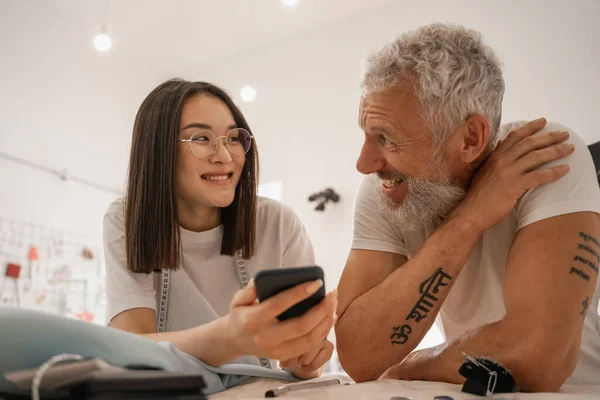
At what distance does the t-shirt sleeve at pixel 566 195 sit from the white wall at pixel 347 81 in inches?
83.8

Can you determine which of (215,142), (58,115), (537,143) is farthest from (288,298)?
(58,115)

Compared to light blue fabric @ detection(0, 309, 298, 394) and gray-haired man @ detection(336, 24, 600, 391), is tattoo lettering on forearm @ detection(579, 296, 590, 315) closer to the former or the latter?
gray-haired man @ detection(336, 24, 600, 391)

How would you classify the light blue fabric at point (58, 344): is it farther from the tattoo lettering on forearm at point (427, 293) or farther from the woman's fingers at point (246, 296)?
the tattoo lettering on forearm at point (427, 293)

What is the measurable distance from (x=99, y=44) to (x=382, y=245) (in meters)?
2.66

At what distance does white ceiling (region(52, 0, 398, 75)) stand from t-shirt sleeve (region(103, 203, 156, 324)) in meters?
3.01

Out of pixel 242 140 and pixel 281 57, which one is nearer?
pixel 242 140

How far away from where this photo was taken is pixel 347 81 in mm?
4113

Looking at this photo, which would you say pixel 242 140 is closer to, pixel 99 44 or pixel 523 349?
pixel 523 349

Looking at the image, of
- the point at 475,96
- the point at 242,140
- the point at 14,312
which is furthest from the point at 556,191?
the point at 14,312

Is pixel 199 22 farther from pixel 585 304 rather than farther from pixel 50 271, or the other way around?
pixel 585 304

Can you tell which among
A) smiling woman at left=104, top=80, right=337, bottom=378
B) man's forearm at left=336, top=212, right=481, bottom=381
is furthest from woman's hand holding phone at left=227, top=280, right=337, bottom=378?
smiling woman at left=104, top=80, right=337, bottom=378

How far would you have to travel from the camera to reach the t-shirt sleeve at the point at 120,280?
1229 mm

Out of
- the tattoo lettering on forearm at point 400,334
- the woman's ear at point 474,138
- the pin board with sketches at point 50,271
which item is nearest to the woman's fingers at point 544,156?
the woman's ear at point 474,138

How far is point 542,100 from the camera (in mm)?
3350
